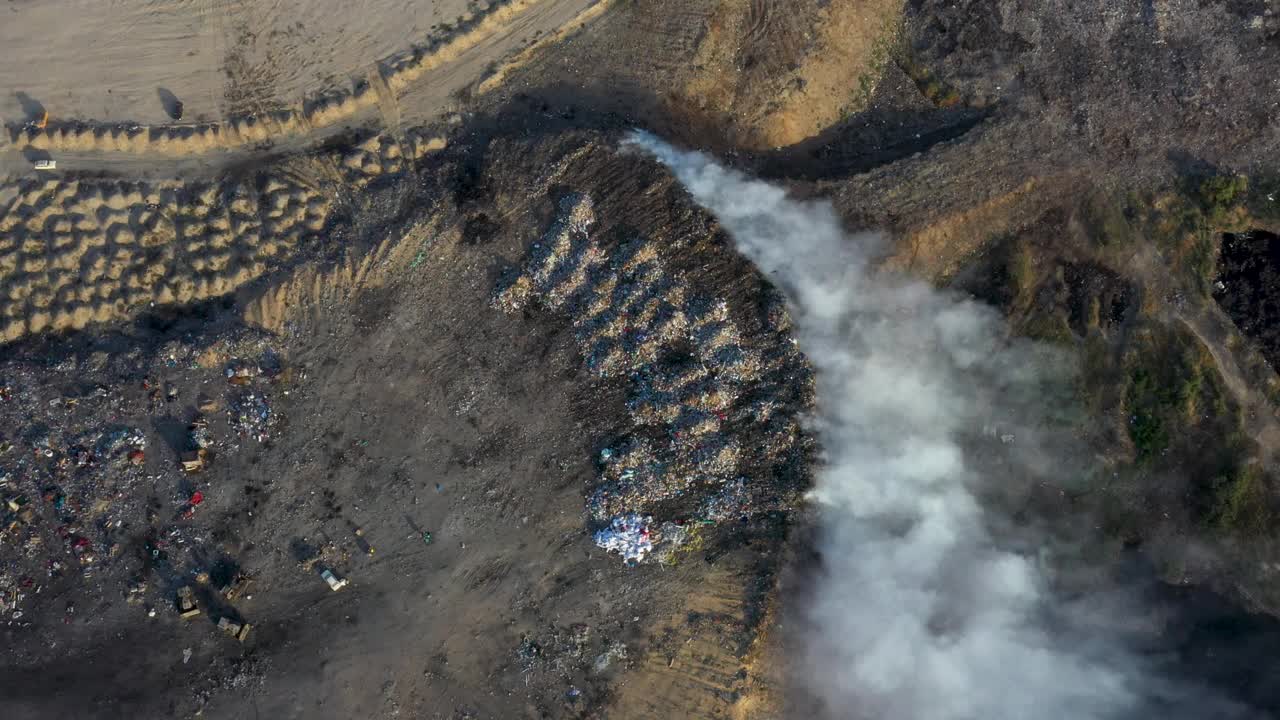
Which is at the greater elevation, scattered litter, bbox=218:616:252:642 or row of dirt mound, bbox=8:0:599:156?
row of dirt mound, bbox=8:0:599:156

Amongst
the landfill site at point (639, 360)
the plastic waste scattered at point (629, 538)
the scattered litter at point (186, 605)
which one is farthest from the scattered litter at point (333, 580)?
the plastic waste scattered at point (629, 538)

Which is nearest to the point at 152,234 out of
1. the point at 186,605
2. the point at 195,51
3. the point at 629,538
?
the point at 195,51

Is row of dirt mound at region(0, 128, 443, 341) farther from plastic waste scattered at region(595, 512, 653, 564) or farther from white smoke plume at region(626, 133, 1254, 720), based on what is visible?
plastic waste scattered at region(595, 512, 653, 564)

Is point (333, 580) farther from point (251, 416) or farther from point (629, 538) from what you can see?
point (629, 538)

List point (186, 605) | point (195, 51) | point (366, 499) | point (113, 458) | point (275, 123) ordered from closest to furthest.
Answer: point (186, 605) < point (366, 499) < point (113, 458) < point (275, 123) < point (195, 51)

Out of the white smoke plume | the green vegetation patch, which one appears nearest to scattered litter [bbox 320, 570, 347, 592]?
the white smoke plume

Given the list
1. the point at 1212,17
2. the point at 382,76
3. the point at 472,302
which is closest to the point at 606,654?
the point at 472,302
